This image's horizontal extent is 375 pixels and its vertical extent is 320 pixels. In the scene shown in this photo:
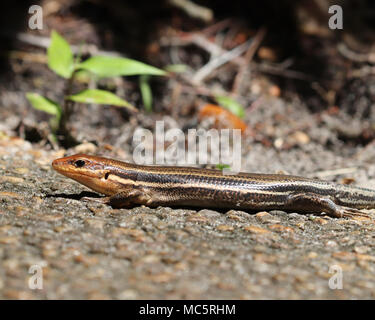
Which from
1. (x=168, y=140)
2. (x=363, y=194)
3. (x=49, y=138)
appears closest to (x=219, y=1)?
(x=168, y=140)

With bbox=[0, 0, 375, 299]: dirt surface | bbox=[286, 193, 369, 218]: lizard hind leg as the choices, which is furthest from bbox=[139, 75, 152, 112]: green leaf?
bbox=[286, 193, 369, 218]: lizard hind leg

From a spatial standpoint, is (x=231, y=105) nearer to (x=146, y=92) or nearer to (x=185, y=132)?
(x=185, y=132)

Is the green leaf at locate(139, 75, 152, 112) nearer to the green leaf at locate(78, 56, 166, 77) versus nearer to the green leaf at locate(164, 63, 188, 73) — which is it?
the green leaf at locate(164, 63, 188, 73)

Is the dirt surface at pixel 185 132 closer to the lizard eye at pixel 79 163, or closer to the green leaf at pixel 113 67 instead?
the lizard eye at pixel 79 163

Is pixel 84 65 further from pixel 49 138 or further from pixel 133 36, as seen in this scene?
pixel 133 36

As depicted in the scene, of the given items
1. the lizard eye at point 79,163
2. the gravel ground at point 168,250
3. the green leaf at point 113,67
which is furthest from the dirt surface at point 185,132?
the green leaf at point 113,67

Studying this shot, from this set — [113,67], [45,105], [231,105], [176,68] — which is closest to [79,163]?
[113,67]
